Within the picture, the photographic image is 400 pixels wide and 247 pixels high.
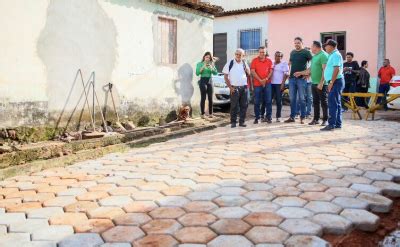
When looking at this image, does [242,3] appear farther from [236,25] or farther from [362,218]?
[362,218]

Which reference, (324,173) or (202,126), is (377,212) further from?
(202,126)

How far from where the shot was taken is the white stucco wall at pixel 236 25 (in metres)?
19.2

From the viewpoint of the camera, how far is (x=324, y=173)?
4.35m

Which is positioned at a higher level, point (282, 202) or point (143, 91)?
point (143, 91)

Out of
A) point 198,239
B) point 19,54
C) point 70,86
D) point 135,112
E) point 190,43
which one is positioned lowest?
point 198,239

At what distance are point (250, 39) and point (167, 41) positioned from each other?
11.3 meters

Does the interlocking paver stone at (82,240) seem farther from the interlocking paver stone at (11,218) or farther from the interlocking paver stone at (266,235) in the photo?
the interlocking paver stone at (266,235)

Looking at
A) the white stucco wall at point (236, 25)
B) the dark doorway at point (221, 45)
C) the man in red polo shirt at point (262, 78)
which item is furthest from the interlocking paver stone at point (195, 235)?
the dark doorway at point (221, 45)

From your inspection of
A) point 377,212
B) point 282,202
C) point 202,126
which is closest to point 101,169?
point 282,202

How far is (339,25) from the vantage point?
16672 millimetres

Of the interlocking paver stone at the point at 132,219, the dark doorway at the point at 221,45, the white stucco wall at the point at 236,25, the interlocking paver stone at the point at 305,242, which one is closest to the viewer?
the interlocking paver stone at the point at 305,242

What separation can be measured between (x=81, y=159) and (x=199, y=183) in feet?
7.61

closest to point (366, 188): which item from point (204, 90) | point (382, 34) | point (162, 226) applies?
point (162, 226)

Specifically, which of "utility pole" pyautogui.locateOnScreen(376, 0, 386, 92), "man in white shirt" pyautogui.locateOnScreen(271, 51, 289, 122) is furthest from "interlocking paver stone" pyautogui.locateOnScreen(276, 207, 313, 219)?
"utility pole" pyautogui.locateOnScreen(376, 0, 386, 92)
